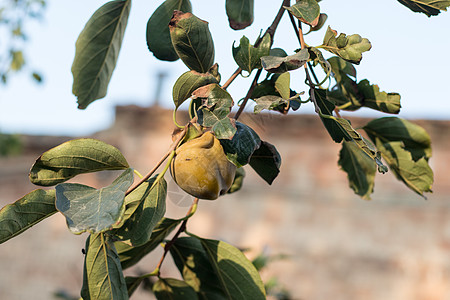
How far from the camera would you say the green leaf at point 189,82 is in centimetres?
57

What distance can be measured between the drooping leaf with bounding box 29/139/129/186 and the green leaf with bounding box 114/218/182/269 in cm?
14

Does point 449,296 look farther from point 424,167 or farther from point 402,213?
point 424,167

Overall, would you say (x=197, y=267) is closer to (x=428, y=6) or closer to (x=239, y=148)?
(x=239, y=148)

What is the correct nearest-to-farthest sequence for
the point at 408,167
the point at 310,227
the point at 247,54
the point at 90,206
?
the point at 90,206, the point at 247,54, the point at 408,167, the point at 310,227

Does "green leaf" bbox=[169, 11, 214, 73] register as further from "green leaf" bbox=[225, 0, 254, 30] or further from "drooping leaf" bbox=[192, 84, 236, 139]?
"green leaf" bbox=[225, 0, 254, 30]

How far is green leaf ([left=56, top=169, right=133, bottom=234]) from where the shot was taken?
463 millimetres

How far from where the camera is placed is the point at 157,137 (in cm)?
483

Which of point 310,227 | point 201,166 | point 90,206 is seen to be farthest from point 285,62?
point 310,227

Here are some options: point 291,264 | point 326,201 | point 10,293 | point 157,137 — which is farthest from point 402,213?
point 10,293

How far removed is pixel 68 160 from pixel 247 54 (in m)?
0.22

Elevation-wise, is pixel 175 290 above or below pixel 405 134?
below

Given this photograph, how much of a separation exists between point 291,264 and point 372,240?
65cm

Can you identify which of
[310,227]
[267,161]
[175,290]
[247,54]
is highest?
[247,54]

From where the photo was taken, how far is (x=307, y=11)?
23.8 inches
